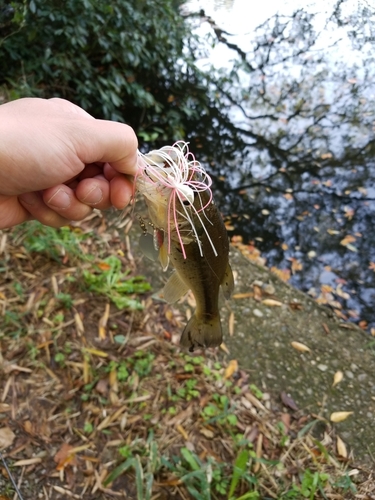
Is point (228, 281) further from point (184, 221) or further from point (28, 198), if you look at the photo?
point (28, 198)

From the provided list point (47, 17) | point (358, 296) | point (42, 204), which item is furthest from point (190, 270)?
point (47, 17)

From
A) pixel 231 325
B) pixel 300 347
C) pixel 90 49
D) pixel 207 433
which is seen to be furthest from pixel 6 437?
pixel 90 49

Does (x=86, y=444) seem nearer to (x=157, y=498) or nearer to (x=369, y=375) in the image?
(x=157, y=498)

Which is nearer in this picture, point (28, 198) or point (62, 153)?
point (62, 153)

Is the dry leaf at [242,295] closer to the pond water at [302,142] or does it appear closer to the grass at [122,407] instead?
the grass at [122,407]

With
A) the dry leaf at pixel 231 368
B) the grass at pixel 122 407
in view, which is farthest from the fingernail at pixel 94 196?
the dry leaf at pixel 231 368

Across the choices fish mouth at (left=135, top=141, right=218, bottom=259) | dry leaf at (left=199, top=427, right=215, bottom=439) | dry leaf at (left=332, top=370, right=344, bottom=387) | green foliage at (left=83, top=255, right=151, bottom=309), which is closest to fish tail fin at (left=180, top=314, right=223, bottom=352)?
fish mouth at (left=135, top=141, right=218, bottom=259)
